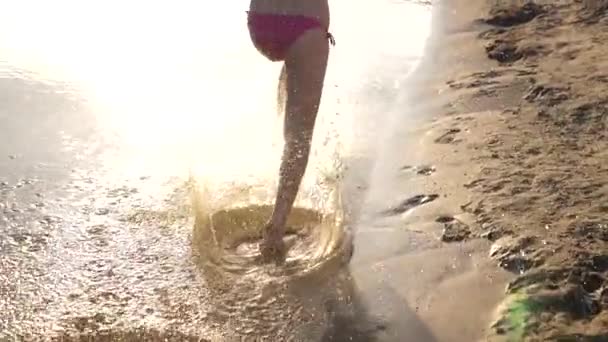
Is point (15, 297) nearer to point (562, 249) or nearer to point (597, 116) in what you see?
point (562, 249)

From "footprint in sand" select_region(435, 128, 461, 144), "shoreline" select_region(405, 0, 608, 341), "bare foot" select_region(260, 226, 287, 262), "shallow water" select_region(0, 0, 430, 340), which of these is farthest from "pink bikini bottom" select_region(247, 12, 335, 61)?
"footprint in sand" select_region(435, 128, 461, 144)

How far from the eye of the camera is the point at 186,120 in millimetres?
5598

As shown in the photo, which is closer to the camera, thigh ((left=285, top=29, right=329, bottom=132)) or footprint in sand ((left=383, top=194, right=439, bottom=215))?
thigh ((left=285, top=29, right=329, bottom=132))

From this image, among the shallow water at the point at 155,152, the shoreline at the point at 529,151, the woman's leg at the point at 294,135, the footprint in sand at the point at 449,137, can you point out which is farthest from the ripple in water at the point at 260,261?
the footprint in sand at the point at 449,137

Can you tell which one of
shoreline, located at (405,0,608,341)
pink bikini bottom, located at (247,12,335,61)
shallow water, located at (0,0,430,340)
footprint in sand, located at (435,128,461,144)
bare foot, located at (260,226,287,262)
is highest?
pink bikini bottom, located at (247,12,335,61)

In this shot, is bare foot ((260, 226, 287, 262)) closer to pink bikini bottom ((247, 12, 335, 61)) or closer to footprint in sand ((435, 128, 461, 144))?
pink bikini bottom ((247, 12, 335, 61))

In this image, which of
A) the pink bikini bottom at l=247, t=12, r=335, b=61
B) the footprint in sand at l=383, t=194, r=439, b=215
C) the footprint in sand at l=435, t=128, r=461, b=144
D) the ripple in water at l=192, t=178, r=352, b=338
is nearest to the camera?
the ripple in water at l=192, t=178, r=352, b=338

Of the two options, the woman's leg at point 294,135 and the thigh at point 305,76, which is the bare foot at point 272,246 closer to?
the woman's leg at point 294,135

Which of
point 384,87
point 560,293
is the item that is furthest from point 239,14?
point 560,293

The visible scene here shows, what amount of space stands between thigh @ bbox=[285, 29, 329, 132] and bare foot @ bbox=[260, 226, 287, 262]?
18.0 inches

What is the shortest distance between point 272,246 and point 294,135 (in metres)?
0.49

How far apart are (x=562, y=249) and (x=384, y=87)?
3005 millimetres

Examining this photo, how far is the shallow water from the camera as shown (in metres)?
3.39

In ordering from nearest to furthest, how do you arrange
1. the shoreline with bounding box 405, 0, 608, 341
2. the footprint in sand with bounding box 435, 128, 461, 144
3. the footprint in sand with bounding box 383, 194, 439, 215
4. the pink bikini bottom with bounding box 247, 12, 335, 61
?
1. the shoreline with bounding box 405, 0, 608, 341
2. the pink bikini bottom with bounding box 247, 12, 335, 61
3. the footprint in sand with bounding box 383, 194, 439, 215
4. the footprint in sand with bounding box 435, 128, 461, 144
